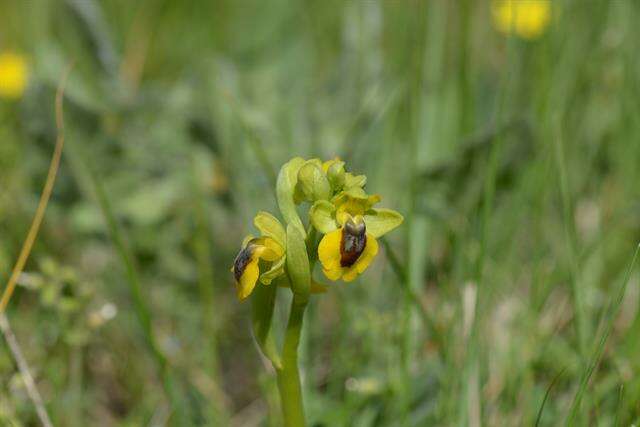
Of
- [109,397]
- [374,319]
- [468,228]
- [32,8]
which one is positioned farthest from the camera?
[32,8]

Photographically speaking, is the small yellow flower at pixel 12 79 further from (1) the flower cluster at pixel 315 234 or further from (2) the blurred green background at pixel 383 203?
(1) the flower cluster at pixel 315 234

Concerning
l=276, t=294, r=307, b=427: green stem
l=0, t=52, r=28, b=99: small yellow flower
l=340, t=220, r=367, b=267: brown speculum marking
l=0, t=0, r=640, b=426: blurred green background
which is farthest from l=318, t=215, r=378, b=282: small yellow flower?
l=0, t=52, r=28, b=99: small yellow flower

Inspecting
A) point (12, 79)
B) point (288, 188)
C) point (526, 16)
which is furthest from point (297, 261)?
point (526, 16)

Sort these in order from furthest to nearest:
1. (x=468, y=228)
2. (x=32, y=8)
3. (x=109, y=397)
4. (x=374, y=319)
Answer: (x=32, y=8) → (x=468, y=228) → (x=109, y=397) → (x=374, y=319)

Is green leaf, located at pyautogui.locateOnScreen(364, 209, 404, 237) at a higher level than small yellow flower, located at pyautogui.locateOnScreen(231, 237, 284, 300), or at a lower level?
higher

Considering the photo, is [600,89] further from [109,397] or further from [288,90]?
[109,397]

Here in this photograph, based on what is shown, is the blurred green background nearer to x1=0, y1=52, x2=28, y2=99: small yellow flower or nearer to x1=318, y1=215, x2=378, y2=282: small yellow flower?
x1=0, y1=52, x2=28, y2=99: small yellow flower

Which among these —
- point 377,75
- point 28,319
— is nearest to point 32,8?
point 377,75
